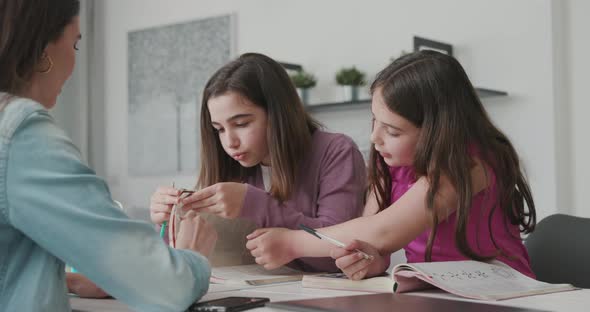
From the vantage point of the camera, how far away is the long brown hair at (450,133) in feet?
4.88

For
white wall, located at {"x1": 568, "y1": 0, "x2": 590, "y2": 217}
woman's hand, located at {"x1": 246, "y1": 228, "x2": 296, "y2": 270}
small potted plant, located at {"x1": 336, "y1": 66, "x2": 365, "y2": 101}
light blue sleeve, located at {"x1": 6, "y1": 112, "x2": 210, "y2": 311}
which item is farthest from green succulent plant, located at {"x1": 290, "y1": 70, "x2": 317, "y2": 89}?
light blue sleeve, located at {"x1": 6, "y1": 112, "x2": 210, "y2": 311}

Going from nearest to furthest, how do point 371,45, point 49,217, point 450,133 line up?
point 49,217 → point 450,133 → point 371,45

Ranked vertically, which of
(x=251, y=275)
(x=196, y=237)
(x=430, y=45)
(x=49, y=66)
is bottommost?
(x=251, y=275)

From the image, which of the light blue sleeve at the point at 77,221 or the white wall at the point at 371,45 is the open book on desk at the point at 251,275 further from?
the white wall at the point at 371,45

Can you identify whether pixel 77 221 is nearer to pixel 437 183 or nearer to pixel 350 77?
pixel 437 183

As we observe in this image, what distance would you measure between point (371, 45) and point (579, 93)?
3.58 feet

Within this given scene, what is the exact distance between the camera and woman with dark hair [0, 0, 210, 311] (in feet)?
2.94

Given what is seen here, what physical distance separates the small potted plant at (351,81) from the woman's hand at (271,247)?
235 cm

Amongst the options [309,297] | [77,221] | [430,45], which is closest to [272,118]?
[309,297]

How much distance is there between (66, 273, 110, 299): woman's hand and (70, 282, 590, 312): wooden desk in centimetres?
2

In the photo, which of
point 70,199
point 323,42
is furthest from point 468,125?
point 323,42

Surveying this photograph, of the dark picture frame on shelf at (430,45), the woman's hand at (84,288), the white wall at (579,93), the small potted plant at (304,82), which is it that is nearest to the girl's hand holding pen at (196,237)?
the woman's hand at (84,288)

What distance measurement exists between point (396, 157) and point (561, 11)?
2241mm

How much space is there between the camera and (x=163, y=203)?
1.62 m
